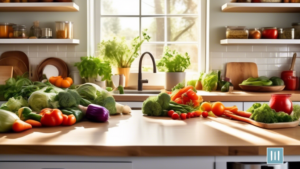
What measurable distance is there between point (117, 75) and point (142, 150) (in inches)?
112

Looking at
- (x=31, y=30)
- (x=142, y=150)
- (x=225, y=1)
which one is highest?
(x=225, y=1)

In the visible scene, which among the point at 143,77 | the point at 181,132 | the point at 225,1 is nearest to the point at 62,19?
the point at 143,77

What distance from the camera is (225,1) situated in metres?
4.45

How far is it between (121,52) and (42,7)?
42.2 inches

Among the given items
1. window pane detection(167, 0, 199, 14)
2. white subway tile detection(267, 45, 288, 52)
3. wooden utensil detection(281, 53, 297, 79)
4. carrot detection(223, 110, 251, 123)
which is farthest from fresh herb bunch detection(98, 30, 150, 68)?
carrot detection(223, 110, 251, 123)

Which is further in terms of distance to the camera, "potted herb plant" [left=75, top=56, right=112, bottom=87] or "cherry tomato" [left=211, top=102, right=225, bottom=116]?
"potted herb plant" [left=75, top=56, right=112, bottom=87]

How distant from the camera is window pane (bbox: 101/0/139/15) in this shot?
4711mm

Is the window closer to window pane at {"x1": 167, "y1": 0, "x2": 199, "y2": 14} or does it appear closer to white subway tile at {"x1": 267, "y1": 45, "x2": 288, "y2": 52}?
window pane at {"x1": 167, "y1": 0, "x2": 199, "y2": 14}

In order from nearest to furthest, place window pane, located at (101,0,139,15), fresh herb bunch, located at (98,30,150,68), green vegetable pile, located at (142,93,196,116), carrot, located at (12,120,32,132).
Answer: carrot, located at (12,120,32,132)
green vegetable pile, located at (142,93,196,116)
fresh herb bunch, located at (98,30,150,68)
window pane, located at (101,0,139,15)

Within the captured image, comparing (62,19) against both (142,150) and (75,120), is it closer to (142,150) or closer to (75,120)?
(75,120)

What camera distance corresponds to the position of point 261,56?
179 inches

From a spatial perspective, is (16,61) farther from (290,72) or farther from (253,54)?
(290,72)

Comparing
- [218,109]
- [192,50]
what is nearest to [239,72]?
[192,50]

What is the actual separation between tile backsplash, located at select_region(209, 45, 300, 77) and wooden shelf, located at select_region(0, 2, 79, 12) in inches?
72.0
